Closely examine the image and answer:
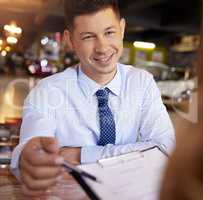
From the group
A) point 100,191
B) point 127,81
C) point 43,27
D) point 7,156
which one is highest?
point 43,27

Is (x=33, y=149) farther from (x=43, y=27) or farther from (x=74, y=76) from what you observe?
(x=43, y=27)

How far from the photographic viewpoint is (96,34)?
47.4 inches

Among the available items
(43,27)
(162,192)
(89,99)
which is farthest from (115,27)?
(43,27)

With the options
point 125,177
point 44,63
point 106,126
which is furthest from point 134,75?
point 44,63

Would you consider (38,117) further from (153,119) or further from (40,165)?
(40,165)

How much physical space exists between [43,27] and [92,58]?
6.94 meters

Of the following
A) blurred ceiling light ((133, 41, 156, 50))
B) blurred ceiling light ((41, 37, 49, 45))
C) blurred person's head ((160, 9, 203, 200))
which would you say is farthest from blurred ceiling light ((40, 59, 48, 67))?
blurred person's head ((160, 9, 203, 200))

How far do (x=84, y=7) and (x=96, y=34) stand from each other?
0.09 m

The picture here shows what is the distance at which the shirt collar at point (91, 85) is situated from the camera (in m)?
1.25

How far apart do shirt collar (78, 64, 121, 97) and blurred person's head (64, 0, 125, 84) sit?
18 mm

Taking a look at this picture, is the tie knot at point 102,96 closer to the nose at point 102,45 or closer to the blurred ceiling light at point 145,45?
the nose at point 102,45

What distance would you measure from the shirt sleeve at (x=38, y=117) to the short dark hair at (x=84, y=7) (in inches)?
9.1

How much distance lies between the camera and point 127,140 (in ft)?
4.11

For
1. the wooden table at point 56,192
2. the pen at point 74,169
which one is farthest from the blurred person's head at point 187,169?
the wooden table at point 56,192
